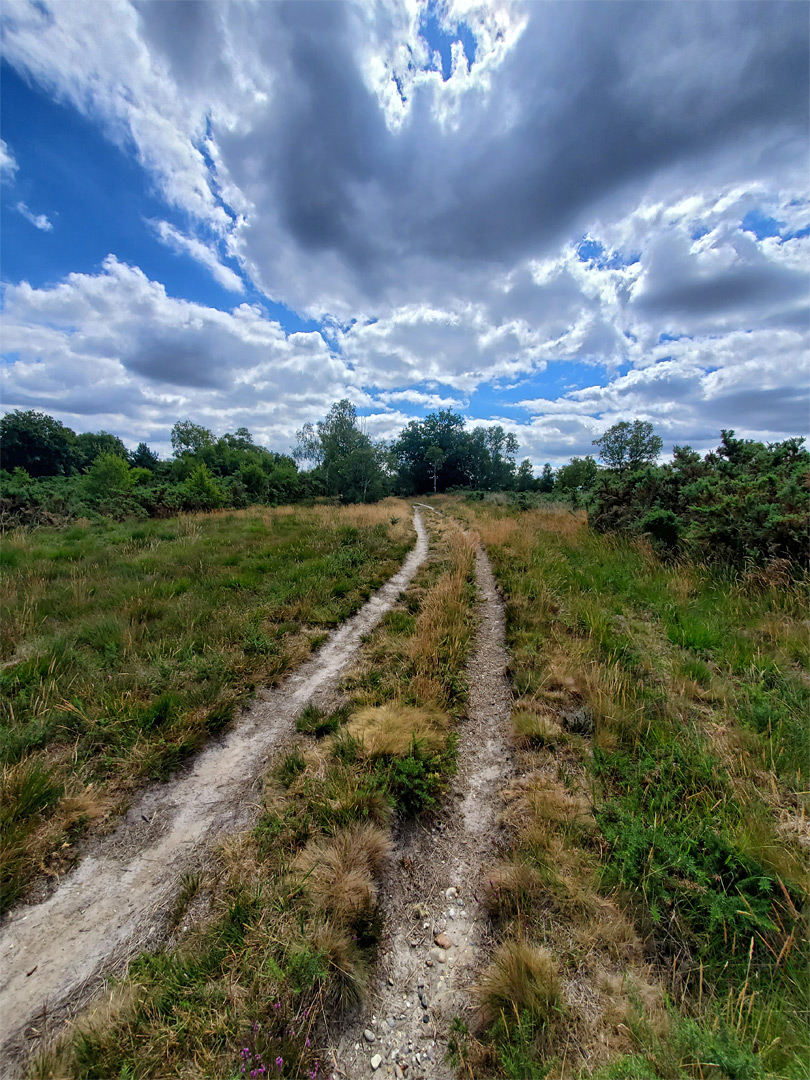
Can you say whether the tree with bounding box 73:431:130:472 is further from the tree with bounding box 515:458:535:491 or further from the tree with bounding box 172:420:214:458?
the tree with bounding box 515:458:535:491

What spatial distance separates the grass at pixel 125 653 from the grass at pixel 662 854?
347 cm

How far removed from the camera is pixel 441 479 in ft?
233

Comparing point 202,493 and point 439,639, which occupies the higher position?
point 202,493

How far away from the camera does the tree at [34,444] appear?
49.2 meters

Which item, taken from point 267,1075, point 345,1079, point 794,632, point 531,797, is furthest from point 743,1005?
point 794,632

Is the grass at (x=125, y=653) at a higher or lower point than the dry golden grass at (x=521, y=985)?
higher

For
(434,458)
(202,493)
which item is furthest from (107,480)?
(434,458)

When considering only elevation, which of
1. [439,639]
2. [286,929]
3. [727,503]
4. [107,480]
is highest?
[107,480]

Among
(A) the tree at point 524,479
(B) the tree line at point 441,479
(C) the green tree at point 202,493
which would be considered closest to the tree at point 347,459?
(B) the tree line at point 441,479

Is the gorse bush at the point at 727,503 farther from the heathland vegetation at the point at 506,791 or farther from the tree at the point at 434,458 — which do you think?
the tree at the point at 434,458

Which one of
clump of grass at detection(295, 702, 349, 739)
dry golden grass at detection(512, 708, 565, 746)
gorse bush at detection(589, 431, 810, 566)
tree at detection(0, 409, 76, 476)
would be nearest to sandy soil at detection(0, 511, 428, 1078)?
clump of grass at detection(295, 702, 349, 739)

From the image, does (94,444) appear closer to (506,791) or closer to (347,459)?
(347,459)

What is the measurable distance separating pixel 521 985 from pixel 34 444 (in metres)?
74.2

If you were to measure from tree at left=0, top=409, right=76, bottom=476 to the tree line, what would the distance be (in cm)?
14
